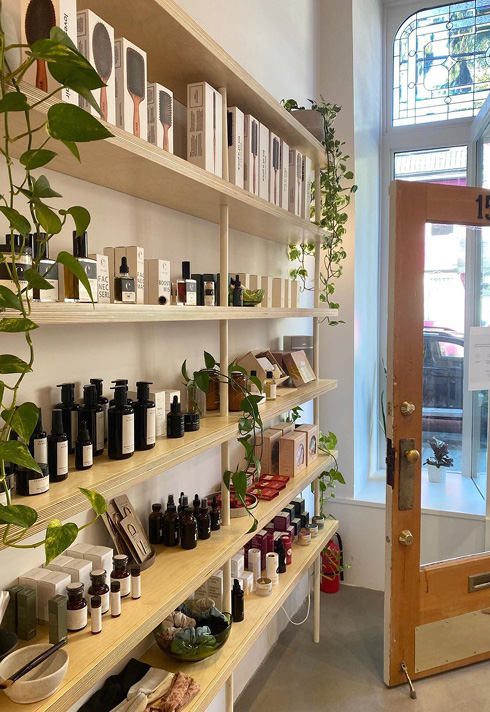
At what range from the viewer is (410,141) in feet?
12.1

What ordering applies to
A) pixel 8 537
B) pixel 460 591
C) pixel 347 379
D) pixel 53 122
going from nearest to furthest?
pixel 53 122 → pixel 8 537 → pixel 460 591 → pixel 347 379

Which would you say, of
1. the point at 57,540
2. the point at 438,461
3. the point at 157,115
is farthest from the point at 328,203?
the point at 57,540

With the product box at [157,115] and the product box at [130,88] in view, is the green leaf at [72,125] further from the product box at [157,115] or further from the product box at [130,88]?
the product box at [157,115]

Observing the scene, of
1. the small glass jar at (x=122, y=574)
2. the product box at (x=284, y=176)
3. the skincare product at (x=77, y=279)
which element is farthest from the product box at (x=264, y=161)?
the small glass jar at (x=122, y=574)

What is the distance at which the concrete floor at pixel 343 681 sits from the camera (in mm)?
2350

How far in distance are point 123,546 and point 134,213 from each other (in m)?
0.90

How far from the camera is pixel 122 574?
1.35 meters

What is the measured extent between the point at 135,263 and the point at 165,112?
0.37 meters

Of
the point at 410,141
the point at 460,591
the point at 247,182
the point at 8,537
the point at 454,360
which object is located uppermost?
the point at 410,141

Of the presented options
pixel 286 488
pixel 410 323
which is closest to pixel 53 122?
pixel 286 488

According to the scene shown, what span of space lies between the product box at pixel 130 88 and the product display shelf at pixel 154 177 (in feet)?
0.24

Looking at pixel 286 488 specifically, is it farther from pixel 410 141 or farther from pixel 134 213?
pixel 410 141

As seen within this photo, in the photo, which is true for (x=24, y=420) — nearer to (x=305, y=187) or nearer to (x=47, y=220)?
(x=47, y=220)

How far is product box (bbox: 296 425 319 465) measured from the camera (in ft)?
8.19
